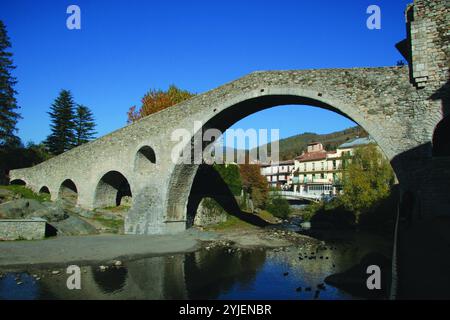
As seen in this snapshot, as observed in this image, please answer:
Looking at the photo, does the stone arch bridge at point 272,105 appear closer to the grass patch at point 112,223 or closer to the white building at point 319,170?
the grass patch at point 112,223

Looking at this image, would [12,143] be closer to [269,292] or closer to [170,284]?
[170,284]

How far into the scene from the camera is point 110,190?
2689cm

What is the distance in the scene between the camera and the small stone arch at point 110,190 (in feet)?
84.2

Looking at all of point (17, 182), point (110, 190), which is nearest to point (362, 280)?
point (110, 190)

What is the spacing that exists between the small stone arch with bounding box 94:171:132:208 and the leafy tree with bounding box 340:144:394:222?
676 inches

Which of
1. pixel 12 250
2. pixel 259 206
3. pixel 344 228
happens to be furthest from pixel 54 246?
pixel 259 206

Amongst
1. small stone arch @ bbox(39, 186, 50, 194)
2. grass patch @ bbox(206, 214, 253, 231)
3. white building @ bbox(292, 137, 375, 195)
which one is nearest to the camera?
grass patch @ bbox(206, 214, 253, 231)

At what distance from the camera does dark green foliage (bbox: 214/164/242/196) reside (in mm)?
31719

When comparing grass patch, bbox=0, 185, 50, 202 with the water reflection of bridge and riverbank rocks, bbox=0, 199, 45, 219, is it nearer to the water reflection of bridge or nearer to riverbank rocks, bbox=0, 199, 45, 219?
riverbank rocks, bbox=0, 199, 45, 219

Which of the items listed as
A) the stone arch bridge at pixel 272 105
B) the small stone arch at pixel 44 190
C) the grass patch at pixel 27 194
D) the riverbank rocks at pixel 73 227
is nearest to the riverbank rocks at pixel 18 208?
the riverbank rocks at pixel 73 227

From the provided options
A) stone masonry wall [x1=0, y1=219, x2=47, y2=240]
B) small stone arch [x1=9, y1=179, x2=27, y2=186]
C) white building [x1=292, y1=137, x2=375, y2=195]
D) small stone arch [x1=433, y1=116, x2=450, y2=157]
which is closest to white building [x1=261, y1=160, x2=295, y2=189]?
white building [x1=292, y1=137, x2=375, y2=195]

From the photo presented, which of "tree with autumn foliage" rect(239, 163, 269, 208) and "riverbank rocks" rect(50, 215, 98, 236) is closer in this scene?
"riverbank rocks" rect(50, 215, 98, 236)

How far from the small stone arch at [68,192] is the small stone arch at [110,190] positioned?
3.10m

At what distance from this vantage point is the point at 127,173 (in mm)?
23234
